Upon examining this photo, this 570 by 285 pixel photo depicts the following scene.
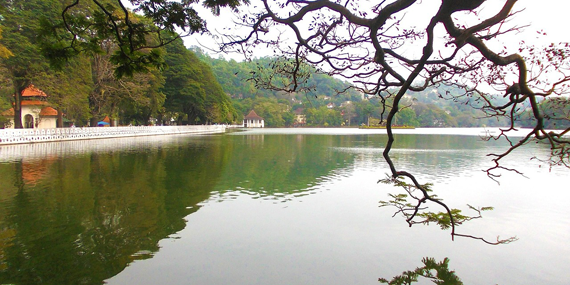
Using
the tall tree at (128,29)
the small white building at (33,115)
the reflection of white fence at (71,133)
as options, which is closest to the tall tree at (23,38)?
the reflection of white fence at (71,133)

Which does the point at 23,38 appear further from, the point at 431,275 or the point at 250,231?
the point at 431,275

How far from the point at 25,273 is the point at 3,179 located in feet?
22.2

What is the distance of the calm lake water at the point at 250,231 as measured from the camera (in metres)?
4.13

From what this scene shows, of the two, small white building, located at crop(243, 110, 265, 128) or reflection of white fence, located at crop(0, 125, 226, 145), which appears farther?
small white building, located at crop(243, 110, 265, 128)

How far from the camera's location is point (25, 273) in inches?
151

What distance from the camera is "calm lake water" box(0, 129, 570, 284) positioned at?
413cm

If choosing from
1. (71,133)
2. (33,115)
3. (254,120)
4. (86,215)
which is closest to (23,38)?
(71,133)

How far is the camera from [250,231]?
550 cm

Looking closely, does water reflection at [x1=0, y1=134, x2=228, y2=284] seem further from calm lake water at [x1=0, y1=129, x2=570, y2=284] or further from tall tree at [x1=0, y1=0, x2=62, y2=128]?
tall tree at [x1=0, y1=0, x2=62, y2=128]

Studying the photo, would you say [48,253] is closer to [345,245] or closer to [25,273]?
[25,273]

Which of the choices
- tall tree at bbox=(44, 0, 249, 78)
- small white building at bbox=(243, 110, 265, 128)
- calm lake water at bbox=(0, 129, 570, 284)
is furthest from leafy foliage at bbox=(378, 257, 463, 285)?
small white building at bbox=(243, 110, 265, 128)

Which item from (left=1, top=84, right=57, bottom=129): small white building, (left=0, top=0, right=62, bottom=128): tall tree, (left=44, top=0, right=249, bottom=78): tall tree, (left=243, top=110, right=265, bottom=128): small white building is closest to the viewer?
(left=44, top=0, right=249, bottom=78): tall tree

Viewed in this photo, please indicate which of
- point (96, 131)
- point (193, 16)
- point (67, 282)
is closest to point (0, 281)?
point (67, 282)

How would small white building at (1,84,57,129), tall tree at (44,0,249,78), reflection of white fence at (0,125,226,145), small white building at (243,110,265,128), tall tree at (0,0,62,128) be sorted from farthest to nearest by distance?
small white building at (243,110,265,128), small white building at (1,84,57,129), reflection of white fence at (0,125,226,145), tall tree at (0,0,62,128), tall tree at (44,0,249,78)
